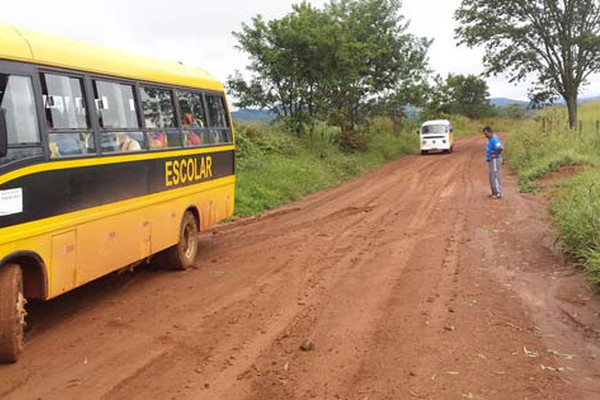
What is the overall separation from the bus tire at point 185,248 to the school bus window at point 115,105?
6.18 ft

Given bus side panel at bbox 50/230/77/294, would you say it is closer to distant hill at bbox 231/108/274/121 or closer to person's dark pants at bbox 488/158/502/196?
person's dark pants at bbox 488/158/502/196

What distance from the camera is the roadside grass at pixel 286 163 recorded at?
53.0ft

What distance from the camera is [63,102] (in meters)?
6.14

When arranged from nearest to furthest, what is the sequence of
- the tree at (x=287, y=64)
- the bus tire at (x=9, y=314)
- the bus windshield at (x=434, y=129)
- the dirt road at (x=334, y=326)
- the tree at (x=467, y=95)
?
the dirt road at (x=334, y=326), the bus tire at (x=9, y=314), the tree at (x=287, y=64), the bus windshield at (x=434, y=129), the tree at (x=467, y=95)

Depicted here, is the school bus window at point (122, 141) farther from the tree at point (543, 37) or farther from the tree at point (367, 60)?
the tree at point (543, 37)

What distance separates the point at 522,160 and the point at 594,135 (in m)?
2.35

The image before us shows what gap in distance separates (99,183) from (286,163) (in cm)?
1339

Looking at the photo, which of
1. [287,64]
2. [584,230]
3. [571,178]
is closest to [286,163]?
[287,64]

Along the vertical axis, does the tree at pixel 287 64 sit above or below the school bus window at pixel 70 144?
above

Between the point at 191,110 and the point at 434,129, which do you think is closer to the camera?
the point at 191,110

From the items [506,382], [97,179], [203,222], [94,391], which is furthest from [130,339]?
[203,222]

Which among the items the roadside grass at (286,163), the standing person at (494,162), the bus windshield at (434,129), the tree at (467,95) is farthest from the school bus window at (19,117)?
the tree at (467,95)

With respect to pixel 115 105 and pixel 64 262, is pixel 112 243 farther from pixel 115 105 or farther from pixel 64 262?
pixel 115 105

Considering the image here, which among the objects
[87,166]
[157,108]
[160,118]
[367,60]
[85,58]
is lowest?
[87,166]
